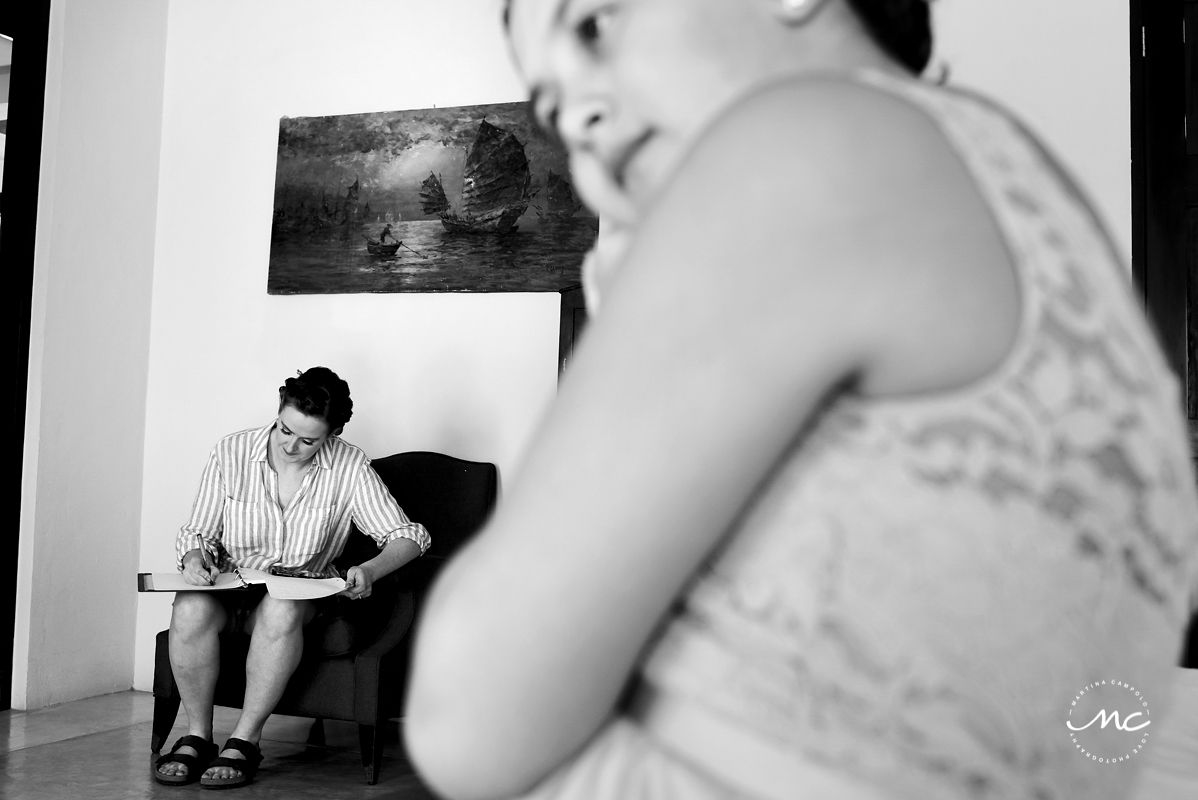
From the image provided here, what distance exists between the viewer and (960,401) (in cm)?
37

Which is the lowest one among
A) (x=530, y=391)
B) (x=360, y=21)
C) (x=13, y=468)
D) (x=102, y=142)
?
(x=13, y=468)

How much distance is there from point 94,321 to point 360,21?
184 cm

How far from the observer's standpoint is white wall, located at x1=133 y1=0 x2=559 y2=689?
4.82m

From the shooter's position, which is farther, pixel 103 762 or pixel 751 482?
pixel 103 762

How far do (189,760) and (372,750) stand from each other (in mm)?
626

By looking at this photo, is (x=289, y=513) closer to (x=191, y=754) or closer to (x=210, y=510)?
(x=210, y=510)

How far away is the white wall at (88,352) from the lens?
4820 mm

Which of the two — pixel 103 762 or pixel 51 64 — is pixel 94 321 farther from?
pixel 103 762

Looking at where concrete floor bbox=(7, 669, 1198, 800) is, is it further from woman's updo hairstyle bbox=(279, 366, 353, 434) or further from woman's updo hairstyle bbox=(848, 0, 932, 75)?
woman's updo hairstyle bbox=(848, 0, 932, 75)

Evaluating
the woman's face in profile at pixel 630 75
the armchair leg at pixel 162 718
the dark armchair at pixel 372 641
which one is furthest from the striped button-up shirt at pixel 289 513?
the woman's face in profile at pixel 630 75

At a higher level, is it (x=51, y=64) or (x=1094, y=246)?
(x=51, y=64)

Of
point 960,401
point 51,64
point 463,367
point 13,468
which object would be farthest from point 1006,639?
point 51,64

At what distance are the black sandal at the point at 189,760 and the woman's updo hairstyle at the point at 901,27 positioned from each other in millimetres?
3898

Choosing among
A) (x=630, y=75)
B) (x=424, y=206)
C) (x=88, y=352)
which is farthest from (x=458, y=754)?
(x=88, y=352)
